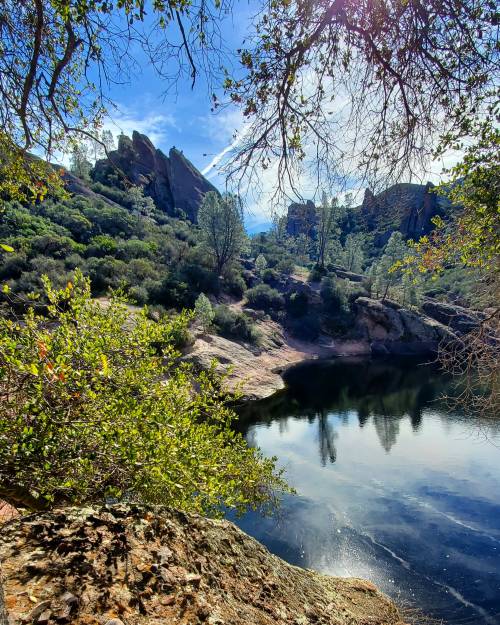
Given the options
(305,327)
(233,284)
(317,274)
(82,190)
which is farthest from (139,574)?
(82,190)

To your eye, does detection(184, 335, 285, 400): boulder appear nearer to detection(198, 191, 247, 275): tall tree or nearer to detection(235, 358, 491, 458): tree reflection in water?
detection(235, 358, 491, 458): tree reflection in water

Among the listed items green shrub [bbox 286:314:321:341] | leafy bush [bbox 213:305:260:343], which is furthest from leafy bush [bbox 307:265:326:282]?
leafy bush [bbox 213:305:260:343]

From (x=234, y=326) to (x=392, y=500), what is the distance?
21305 millimetres

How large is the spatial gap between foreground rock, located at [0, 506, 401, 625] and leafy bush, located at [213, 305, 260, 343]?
1086 inches

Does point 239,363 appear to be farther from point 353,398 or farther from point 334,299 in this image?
point 334,299

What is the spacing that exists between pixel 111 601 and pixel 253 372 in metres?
25.2

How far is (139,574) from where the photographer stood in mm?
2500

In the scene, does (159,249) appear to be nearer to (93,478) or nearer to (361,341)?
(361,341)

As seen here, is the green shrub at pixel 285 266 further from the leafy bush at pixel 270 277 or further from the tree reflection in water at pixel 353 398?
the tree reflection in water at pixel 353 398

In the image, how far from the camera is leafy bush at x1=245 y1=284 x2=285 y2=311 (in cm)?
4212

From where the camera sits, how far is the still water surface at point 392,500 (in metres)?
9.45

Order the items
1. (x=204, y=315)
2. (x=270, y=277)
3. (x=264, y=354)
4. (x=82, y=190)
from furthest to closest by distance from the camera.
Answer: (x=82, y=190) < (x=270, y=277) < (x=264, y=354) < (x=204, y=315)

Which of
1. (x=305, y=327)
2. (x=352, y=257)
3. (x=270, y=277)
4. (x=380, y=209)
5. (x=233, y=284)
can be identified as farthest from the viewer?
(x=352, y=257)

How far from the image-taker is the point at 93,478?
356 cm
